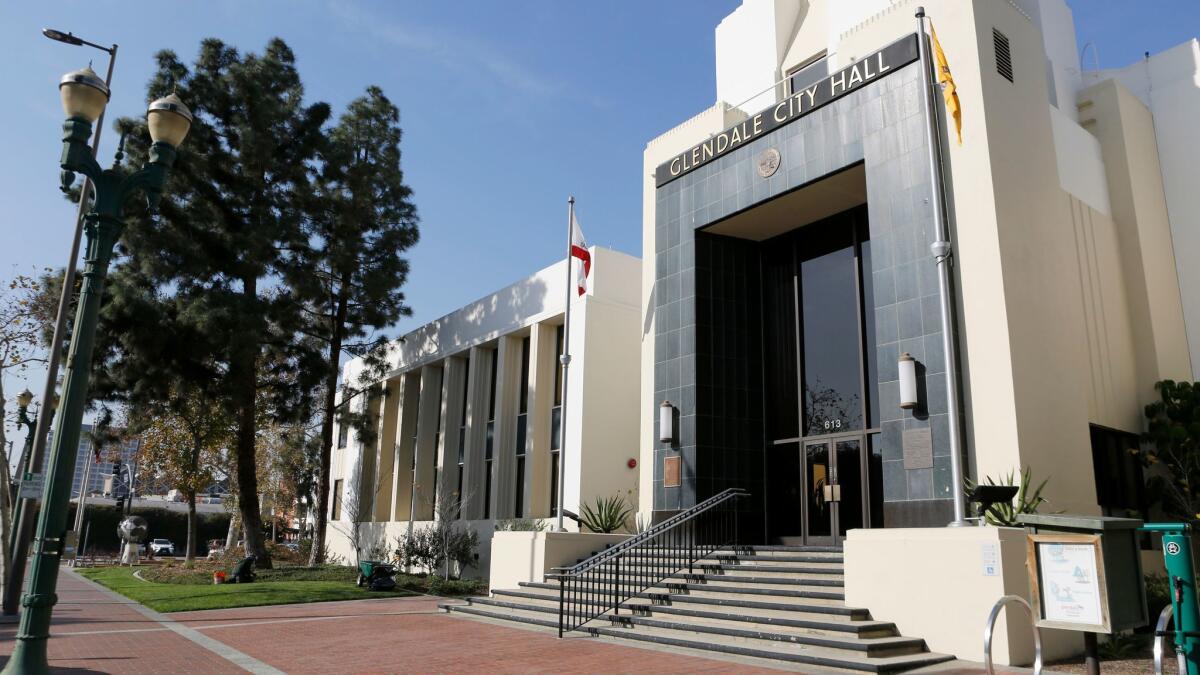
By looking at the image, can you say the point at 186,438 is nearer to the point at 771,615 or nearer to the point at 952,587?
the point at 771,615

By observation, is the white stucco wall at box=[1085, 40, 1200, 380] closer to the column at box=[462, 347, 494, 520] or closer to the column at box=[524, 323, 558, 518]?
the column at box=[524, 323, 558, 518]

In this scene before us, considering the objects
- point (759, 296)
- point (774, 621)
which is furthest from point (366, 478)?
point (774, 621)

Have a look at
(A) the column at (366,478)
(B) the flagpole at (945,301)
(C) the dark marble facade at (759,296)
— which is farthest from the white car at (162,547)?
(B) the flagpole at (945,301)

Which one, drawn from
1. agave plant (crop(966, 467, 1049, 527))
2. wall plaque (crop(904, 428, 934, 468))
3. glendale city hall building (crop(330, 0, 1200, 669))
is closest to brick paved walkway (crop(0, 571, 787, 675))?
glendale city hall building (crop(330, 0, 1200, 669))

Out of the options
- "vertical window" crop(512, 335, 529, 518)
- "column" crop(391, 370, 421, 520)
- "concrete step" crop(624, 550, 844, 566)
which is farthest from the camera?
"column" crop(391, 370, 421, 520)

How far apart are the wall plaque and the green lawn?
13.2 m

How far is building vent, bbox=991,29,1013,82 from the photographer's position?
13.7 meters

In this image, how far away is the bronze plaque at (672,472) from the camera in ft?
55.1

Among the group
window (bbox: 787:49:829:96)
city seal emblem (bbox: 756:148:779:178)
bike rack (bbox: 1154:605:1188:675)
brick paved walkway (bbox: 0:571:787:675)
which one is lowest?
brick paved walkway (bbox: 0:571:787:675)

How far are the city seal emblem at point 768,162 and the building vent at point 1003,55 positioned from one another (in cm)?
418

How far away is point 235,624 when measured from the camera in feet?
47.2

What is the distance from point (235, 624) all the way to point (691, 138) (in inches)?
540

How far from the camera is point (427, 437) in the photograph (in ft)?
100

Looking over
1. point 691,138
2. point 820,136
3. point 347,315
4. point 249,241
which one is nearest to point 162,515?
point 347,315
